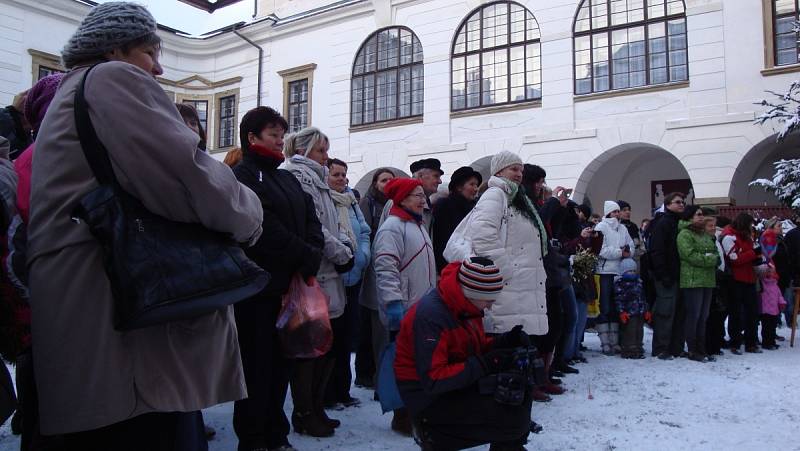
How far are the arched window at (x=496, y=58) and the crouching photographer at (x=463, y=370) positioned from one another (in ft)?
48.5

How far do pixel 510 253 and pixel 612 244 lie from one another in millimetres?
4093

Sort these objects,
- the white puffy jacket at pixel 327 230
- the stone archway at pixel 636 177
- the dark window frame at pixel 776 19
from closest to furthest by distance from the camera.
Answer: the white puffy jacket at pixel 327 230
the dark window frame at pixel 776 19
the stone archway at pixel 636 177

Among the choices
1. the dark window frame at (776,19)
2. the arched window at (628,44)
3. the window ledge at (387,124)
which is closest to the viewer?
the dark window frame at (776,19)

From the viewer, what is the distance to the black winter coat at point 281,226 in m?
3.21

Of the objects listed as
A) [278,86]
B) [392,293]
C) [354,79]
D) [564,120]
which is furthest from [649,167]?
[392,293]

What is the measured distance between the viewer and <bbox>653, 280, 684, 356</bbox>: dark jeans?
7449 mm

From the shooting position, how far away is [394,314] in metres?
4.07

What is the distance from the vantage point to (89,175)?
1.66 meters

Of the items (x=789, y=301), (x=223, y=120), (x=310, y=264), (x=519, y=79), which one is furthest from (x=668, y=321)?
(x=223, y=120)

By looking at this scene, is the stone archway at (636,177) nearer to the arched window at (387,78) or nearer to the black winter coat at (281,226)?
the arched window at (387,78)

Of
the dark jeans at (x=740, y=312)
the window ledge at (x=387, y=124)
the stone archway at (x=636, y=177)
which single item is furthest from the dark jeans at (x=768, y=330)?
the window ledge at (x=387, y=124)

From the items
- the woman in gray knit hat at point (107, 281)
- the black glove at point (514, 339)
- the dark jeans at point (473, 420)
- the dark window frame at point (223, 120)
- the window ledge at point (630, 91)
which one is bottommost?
the dark jeans at point (473, 420)

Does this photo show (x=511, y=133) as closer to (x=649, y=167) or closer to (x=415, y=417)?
(x=649, y=167)

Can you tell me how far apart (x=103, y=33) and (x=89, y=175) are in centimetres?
47
